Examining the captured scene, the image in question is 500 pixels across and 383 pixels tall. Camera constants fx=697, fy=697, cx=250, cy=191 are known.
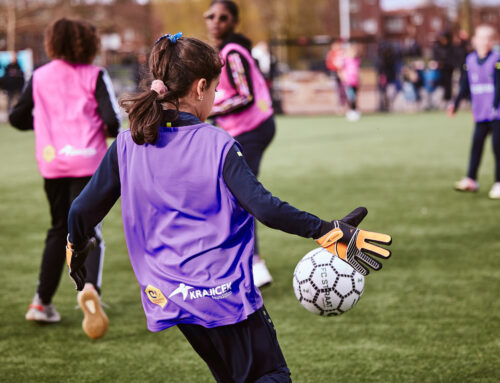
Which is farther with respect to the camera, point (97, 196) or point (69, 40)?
point (69, 40)

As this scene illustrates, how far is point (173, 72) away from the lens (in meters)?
2.57

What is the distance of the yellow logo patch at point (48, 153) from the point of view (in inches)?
180

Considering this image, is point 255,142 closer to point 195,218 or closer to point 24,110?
point 24,110

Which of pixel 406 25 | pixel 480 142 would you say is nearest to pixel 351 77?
pixel 480 142

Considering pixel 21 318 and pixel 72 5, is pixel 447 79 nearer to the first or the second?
pixel 21 318

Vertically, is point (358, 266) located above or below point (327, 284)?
above

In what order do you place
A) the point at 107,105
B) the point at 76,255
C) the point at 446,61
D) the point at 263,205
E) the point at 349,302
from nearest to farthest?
the point at 263,205 < the point at 76,255 < the point at 349,302 < the point at 107,105 < the point at 446,61

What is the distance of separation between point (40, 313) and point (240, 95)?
2174mm

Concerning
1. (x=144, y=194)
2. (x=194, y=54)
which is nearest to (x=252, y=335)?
(x=144, y=194)

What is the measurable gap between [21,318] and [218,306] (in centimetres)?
296

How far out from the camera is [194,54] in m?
2.57

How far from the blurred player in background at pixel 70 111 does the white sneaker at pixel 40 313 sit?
496 millimetres

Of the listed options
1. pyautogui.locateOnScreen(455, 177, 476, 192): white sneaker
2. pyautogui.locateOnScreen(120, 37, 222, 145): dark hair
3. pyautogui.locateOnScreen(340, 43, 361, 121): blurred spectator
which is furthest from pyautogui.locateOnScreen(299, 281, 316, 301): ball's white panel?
pyautogui.locateOnScreen(340, 43, 361, 121): blurred spectator

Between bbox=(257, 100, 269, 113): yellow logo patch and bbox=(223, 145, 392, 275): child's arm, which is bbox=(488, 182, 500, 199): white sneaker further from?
bbox=(223, 145, 392, 275): child's arm
